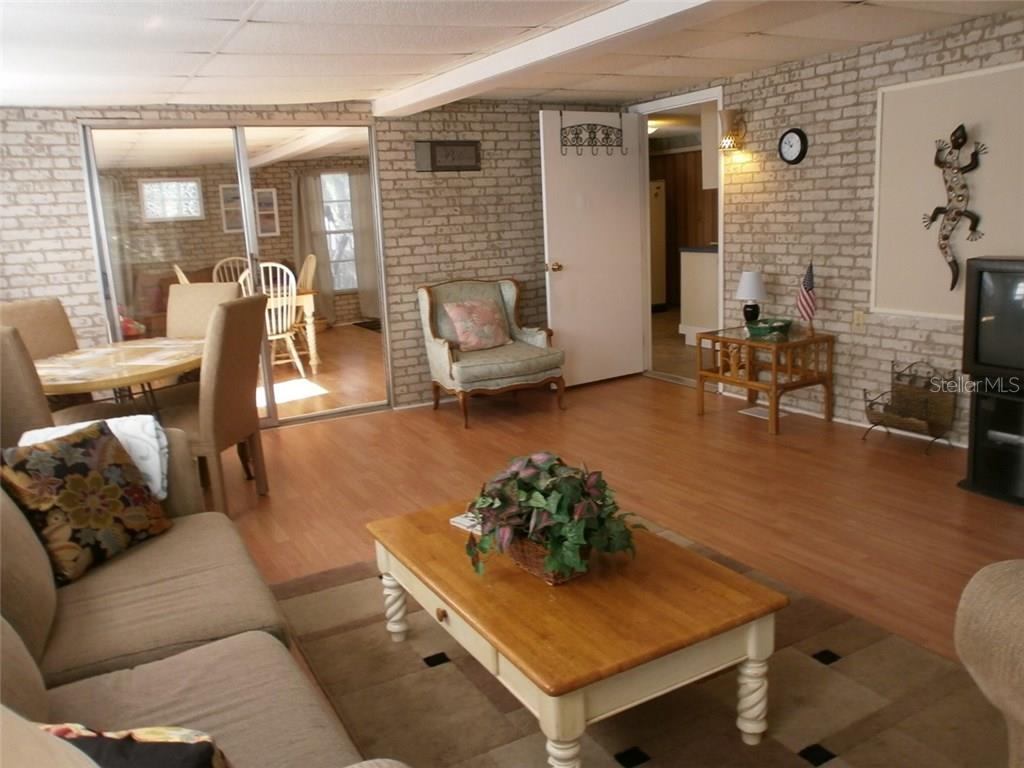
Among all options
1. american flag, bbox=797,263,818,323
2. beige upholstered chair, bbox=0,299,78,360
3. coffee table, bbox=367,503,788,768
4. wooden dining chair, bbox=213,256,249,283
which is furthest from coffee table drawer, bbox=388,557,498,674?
wooden dining chair, bbox=213,256,249,283

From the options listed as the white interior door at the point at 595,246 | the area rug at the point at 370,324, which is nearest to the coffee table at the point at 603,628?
the white interior door at the point at 595,246

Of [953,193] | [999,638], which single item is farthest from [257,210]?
[999,638]

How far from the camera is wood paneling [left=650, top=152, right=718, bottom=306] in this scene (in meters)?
9.88

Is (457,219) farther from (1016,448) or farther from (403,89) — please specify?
(1016,448)

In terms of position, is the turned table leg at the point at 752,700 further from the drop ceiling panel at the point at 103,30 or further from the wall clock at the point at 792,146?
the wall clock at the point at 792,146

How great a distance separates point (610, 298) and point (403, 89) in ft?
7.71

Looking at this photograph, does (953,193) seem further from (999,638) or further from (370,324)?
(370,324)

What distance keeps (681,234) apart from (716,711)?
8.67 meters

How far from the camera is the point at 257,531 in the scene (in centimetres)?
385

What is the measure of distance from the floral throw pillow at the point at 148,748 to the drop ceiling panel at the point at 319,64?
3277 millimetres

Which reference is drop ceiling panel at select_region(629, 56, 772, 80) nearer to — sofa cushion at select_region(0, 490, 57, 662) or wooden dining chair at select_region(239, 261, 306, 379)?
wooden dining chair at select_region(239, 261, 306, 379)

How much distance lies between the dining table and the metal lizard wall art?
3.96 metres

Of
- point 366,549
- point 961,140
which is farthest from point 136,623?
point 961,140

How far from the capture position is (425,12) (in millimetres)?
3137
